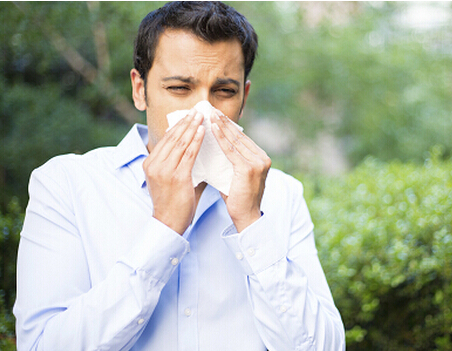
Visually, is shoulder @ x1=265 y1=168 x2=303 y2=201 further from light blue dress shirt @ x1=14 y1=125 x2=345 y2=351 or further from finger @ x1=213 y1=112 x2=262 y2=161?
finger @ x1=213 y1=112 x2=262 y2=161

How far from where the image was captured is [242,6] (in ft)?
19.4

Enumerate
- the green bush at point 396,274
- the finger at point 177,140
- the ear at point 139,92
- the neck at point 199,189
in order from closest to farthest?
the finger at point 177,140 < the neck at point 199,189 < the ear at point 139,92 < the green bush at point 396,274

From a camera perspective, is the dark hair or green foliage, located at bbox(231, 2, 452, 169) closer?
the dark hair

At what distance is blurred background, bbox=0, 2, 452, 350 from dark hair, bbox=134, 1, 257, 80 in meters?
1.40

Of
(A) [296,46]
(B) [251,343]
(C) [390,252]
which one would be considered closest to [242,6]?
(A) [296,46]

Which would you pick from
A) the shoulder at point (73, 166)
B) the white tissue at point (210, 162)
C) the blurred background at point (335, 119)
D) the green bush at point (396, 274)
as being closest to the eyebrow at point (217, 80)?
the white tissue at point (210, 162)

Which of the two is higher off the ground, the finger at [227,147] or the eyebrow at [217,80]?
the eyebrow at [217,80]

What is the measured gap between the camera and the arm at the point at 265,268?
1403 mm

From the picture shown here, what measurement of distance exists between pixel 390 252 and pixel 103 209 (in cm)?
193

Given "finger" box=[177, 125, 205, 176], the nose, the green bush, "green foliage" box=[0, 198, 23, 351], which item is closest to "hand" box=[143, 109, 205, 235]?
"finger" box=[177, 125, 205, 176]

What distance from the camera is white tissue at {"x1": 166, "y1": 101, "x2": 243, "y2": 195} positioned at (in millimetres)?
1516

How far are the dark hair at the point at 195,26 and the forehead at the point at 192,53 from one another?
0.08 ft

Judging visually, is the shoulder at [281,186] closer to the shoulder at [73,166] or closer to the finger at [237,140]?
the finger at [237,140]

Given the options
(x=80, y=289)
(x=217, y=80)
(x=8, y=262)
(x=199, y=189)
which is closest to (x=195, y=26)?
(x=217, y=80)
